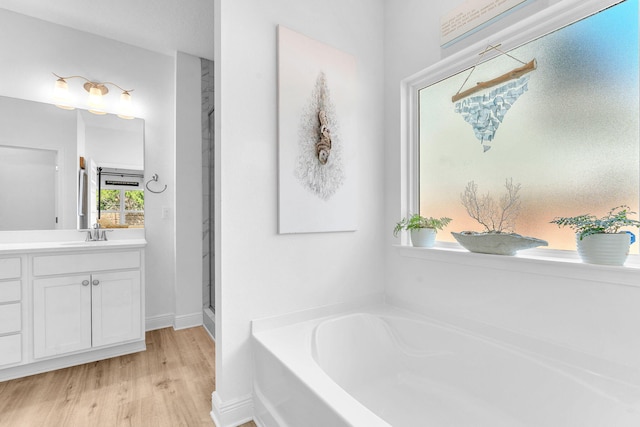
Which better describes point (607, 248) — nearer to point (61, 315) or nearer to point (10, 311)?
point (61, 315)

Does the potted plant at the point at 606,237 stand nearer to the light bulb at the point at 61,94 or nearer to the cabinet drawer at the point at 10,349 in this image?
the cabinet drawer at the point at 10,349

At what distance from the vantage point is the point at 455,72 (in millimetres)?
1748

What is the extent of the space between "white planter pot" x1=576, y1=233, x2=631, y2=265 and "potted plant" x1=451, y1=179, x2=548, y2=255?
0.19 meters

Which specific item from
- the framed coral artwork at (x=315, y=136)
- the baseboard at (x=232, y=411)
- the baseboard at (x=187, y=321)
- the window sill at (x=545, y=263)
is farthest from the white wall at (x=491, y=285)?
the baseboard at (x=187, y=321)

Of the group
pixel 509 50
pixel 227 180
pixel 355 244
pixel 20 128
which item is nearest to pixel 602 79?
pixel 509 50

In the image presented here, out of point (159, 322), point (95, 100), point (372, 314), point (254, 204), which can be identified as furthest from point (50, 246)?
point (372, 314)

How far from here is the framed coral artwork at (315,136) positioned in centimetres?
165

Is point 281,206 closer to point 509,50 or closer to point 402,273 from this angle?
point 402,273

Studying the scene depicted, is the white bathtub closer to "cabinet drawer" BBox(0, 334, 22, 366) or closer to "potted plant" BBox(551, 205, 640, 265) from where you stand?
"potted plant" BBox(551, 205, 640, 265)

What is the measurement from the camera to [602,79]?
48.7 inches

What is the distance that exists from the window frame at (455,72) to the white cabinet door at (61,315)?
89.8 inches

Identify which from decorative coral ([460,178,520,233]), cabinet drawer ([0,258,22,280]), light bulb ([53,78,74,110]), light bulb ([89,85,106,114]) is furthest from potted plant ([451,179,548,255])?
light bulb ([53,78,74,110])

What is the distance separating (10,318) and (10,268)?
0.32m

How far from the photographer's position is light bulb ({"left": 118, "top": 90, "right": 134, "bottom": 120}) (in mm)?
2613
